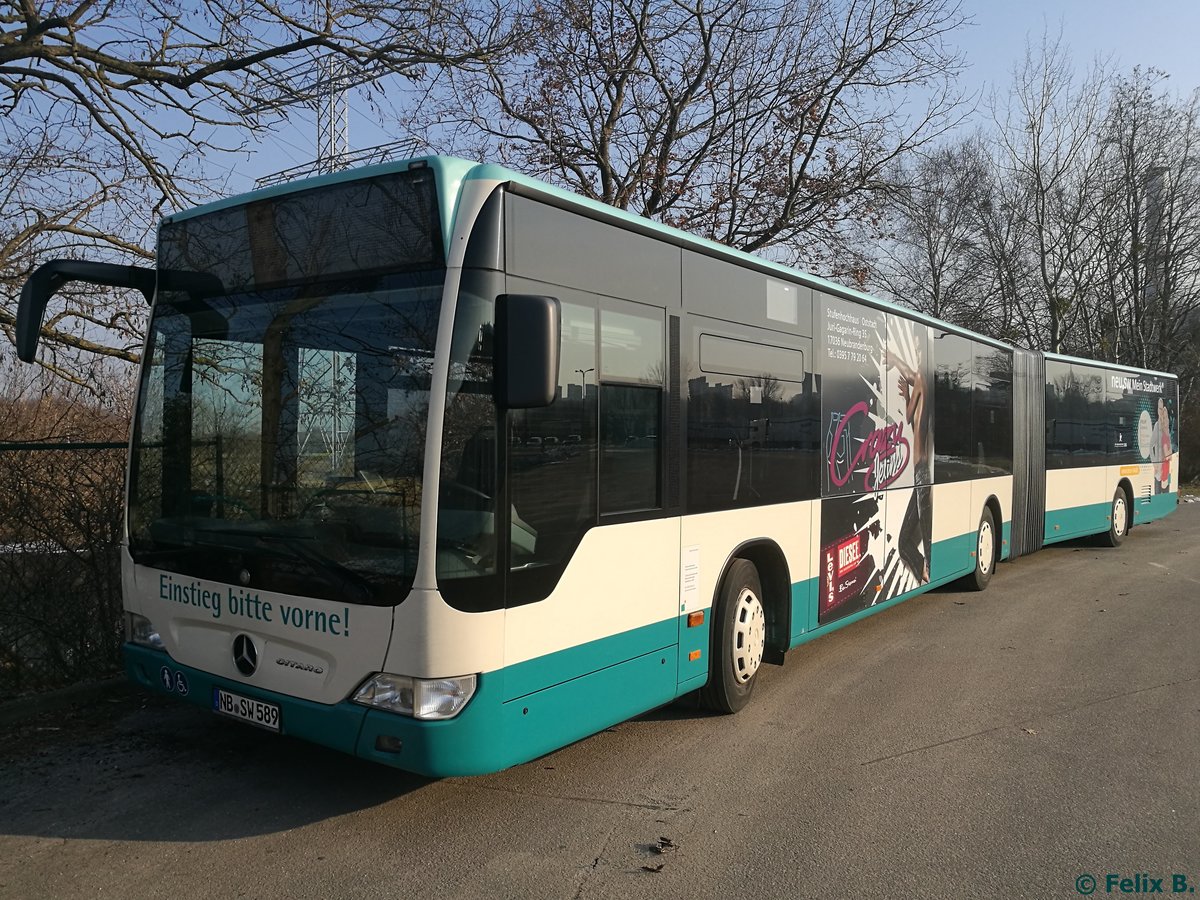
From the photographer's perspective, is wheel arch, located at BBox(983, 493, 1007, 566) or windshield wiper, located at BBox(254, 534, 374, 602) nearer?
windshield wiper, located at BBox(254, 534, 374, 602)

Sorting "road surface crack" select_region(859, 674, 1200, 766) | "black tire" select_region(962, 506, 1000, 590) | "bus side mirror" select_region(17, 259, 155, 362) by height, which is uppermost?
"bus side mirror" select_region(17, 259, 155, 362)

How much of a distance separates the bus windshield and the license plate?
0.57 metres

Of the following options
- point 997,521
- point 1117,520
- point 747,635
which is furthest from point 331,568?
point 1117,520

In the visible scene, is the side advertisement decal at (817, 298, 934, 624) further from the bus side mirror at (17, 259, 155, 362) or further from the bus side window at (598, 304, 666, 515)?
the bus side mirror at (17, 259, 155, 362)

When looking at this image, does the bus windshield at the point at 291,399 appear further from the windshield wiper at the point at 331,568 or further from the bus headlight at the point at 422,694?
the bus headlight at the point at 422,694

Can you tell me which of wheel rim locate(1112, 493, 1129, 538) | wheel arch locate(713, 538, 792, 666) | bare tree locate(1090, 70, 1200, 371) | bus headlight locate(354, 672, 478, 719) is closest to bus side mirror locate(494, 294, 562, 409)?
bus headlight locate(354, 672, 478, 719)

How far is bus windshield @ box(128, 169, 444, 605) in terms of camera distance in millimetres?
3830

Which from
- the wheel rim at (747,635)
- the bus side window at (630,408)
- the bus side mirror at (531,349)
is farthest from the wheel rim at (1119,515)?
the bus side mirror at (531,349)

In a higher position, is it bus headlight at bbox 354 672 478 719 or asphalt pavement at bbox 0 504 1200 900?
bus headlight at bbox 354 672 478 719

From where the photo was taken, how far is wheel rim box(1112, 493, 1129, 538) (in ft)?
49.0

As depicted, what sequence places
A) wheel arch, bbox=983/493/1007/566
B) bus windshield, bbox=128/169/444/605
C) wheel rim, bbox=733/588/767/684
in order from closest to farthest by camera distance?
1. bus windshield, bbox=128/169/444/605
2. wheel rim, bbox=733/588/767/684
3. wheel arch, bbox=983/493/1007/566

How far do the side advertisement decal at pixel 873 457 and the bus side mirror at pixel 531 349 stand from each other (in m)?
3.66

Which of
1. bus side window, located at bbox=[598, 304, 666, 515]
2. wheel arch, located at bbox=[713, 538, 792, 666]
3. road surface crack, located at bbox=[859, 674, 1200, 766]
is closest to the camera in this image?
bus side window, located at bbox=[598, 304, 666, 515]

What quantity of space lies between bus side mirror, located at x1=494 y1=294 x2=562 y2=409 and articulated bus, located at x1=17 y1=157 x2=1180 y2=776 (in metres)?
0.01
